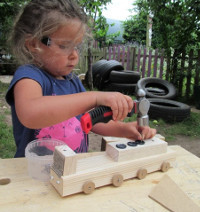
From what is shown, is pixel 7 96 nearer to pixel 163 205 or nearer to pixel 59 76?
pixel 59 76

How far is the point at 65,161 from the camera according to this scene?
2.81 ft

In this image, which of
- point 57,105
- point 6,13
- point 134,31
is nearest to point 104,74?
point 6,13

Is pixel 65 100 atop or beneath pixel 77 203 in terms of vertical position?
atop

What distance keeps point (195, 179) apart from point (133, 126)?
15.8 inches

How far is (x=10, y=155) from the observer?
9.14ft

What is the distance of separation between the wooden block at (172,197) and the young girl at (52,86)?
29cm

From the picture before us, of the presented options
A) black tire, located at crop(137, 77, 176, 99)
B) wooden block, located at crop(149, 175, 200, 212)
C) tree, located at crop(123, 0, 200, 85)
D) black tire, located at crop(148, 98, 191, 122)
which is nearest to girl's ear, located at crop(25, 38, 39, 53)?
wooden block, located at crop(149, 175, 200, 212)

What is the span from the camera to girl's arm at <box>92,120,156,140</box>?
3.96 ft

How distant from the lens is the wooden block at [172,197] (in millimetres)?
858

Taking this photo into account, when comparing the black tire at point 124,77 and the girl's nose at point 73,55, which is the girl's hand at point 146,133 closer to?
the girl's nose at point 73,55

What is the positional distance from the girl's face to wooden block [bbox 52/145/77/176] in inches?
19.8

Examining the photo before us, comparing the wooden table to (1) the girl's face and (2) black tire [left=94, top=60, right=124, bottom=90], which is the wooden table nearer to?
(1) the girl's face

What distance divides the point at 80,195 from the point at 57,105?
35cm

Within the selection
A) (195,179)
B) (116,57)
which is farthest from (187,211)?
(116,57)
